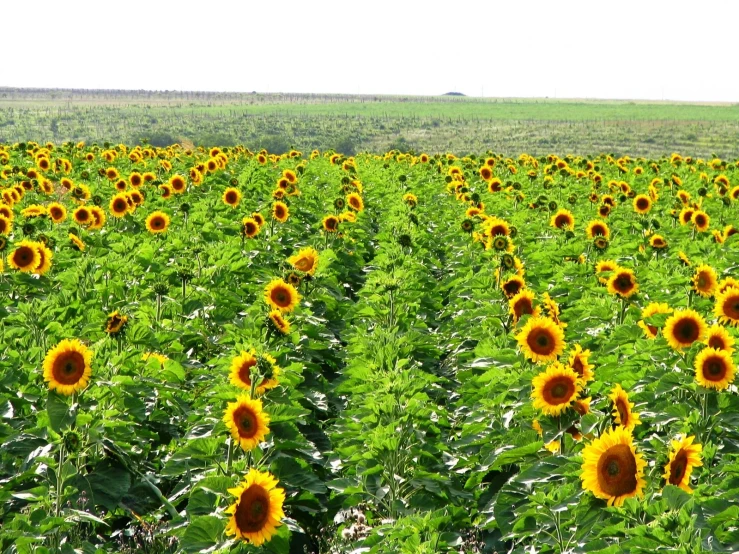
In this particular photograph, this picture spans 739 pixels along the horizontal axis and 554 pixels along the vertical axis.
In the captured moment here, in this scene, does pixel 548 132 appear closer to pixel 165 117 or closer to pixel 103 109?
pixel 165 117

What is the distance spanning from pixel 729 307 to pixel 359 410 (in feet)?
9.09

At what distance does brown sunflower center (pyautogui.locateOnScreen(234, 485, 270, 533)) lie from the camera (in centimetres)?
380

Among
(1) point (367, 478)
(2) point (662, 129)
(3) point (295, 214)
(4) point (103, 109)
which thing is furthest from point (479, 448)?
(4) point (103, 109)

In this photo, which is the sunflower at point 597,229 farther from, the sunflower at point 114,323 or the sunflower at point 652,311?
the sunflower at point 114,323

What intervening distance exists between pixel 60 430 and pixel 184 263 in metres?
3.94

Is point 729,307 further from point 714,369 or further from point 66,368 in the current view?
point 66,368

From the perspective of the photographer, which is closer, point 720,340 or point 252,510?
point 252,510

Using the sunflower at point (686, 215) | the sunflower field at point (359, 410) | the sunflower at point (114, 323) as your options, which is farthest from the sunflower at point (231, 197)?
the sunflower at point (114, 323)

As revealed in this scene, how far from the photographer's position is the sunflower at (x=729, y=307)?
5867 mm

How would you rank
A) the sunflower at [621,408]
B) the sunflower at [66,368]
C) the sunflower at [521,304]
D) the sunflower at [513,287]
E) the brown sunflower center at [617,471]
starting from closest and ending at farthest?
the brown sunflower center at [617,471], the sunflower at [621,408], the sunflower at [66,368], the sunflower at [521,304], the sunflower at [513,287]

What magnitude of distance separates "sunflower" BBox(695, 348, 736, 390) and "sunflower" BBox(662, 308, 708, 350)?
0.39 meters

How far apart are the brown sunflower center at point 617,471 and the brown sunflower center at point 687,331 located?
5.83 ft

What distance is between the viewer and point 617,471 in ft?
11.5

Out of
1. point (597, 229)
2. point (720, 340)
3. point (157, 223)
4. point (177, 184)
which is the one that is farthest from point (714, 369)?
point (177, 184)
